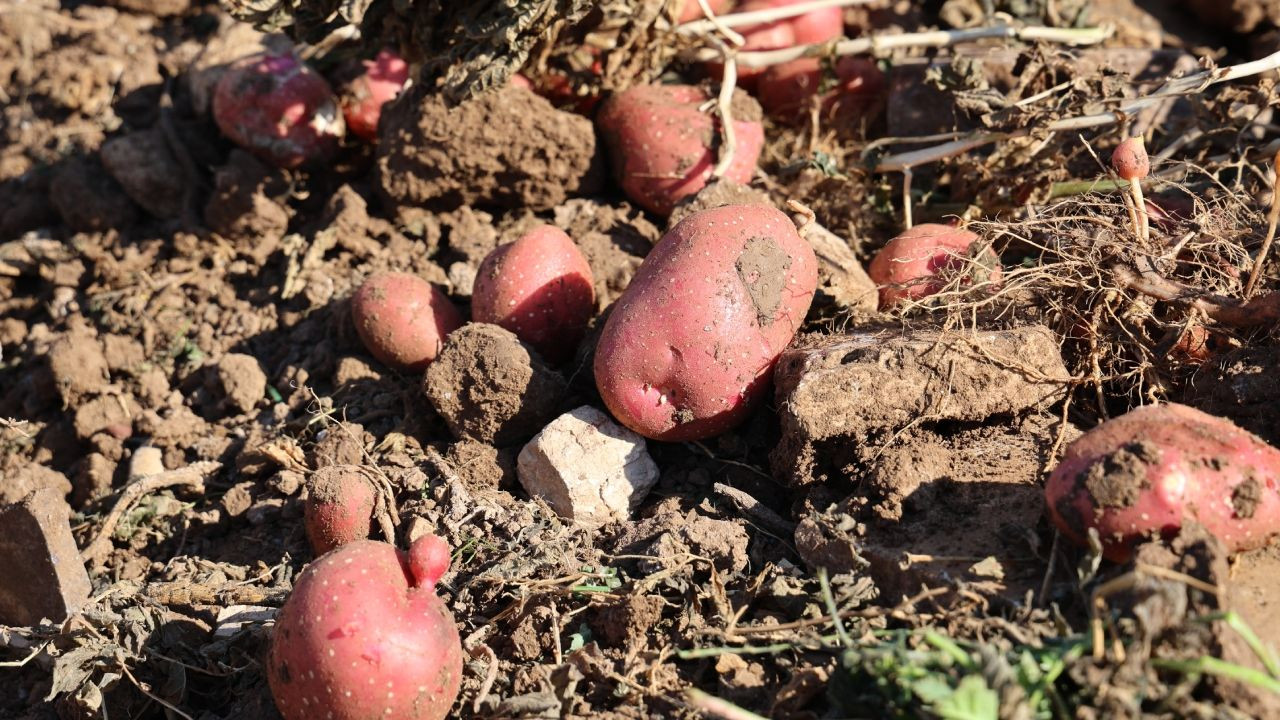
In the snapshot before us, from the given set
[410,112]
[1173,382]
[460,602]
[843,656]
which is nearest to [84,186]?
[410,112]

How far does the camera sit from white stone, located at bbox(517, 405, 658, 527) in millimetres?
2512

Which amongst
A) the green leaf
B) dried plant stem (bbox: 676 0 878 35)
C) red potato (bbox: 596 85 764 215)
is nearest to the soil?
the green leaf

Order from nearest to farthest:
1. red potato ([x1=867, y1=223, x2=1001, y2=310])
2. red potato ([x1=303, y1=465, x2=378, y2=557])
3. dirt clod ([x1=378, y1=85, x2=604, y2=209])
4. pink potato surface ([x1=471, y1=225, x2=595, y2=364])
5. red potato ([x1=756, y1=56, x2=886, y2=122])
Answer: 1. red potato ([x1=303, y1=465, x2=378, y2=557])
2. red potato ([x1=867, y1=223, x2=1001, y2=310])
3. pink potato surface ([x1=471, y1=225, x2=595, y2=364])
4. dirt clod ([x1=378, y1=85, x2=604, y2=209])
5. red potato ([x1=756, y1=56, x2=886, y2=122])

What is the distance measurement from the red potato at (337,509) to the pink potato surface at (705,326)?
663mm

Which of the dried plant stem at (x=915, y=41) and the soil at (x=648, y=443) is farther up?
the dried plant stem at (x=915, y=41)

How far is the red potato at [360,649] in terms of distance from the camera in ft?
6.25

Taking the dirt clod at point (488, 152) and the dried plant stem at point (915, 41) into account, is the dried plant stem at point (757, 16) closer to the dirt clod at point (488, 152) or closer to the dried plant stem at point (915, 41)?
the dried plant stem at point (915, 41)

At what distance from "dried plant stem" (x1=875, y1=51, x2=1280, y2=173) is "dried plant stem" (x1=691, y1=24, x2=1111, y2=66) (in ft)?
1.42

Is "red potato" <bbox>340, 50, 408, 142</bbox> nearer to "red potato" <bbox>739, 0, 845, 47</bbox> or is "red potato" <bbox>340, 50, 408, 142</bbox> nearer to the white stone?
"red potato" <bbox>739, 0, 845, 47</bbox>

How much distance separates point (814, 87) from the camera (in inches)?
147

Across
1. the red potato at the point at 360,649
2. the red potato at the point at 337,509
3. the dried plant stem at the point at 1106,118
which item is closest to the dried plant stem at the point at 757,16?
the dried plant stem at the point at 1106,118

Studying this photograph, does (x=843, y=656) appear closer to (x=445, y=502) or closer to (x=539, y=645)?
(x=539, y=645)

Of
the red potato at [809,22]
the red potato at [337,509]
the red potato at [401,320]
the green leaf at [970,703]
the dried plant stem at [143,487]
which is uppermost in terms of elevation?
the red potato at [809,22]

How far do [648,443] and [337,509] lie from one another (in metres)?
0.84
